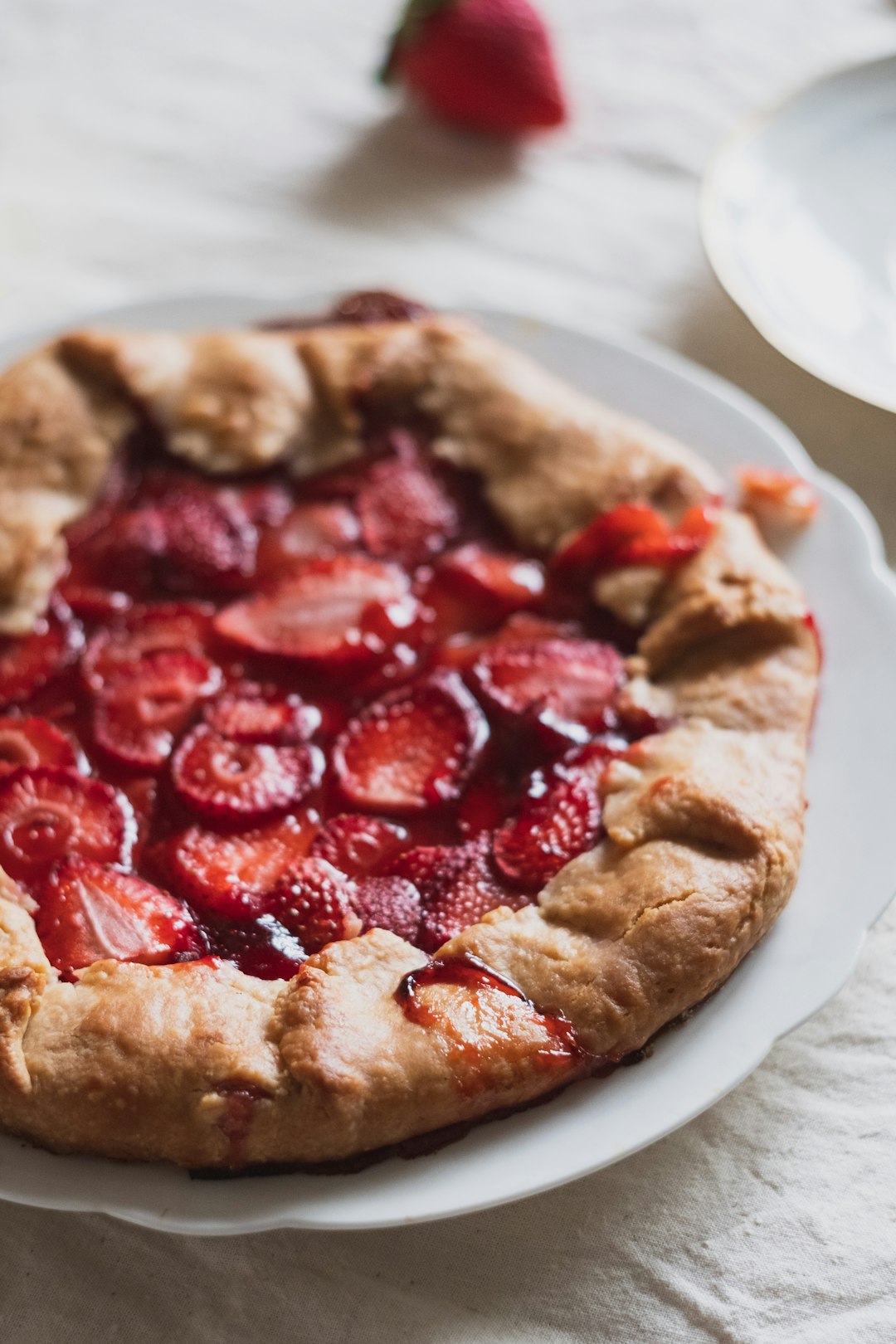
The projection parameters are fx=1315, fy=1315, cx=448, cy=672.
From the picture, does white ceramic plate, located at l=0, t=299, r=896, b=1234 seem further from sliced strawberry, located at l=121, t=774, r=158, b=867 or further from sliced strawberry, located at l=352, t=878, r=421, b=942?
sliced strawberry, located at l=121, t=774, r=158, b=867

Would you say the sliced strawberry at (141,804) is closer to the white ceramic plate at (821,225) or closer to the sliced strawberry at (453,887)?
the sliced strawberry at (453,887)

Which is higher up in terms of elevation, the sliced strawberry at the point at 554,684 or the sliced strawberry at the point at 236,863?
the sliced strawberry at the point at 554,684

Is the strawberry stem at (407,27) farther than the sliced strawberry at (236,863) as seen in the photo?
Yes

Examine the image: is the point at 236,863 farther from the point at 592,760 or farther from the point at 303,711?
the point at 592,760

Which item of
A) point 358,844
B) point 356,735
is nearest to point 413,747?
point 356,735

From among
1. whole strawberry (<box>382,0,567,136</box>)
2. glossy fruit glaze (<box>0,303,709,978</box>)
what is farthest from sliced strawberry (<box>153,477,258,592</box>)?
whole strawberry (<box>382,0,567,136</box>)

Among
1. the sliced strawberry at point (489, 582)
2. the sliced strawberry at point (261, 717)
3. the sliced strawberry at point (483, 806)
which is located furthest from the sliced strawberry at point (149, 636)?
the sliced strawberry at point (483, 806)

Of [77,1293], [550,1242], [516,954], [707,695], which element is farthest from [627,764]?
[77,1293]

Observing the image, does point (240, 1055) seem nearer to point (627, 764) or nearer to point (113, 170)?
point (627, 764)
